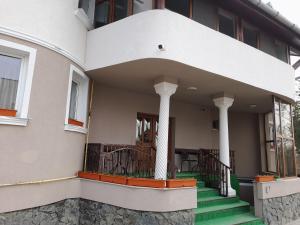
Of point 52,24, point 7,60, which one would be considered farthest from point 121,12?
point 7,60

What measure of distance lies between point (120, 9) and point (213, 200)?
6433 millimetres

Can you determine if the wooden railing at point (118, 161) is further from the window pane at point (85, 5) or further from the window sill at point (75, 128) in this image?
the window pane at point (85, 5)

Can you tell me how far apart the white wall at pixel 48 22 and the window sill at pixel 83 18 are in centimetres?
10

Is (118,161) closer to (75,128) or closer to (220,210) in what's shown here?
(75,128)

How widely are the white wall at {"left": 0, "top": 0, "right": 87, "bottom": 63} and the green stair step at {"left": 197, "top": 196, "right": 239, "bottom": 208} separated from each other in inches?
211

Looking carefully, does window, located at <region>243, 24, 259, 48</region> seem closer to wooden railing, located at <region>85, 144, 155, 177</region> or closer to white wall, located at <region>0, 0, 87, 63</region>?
wooden railing, located at <region>85, 144, 155, 177</region>

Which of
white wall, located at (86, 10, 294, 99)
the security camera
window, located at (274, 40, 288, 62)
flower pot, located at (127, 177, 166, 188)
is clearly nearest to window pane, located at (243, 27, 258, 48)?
white wall, located at (86, 10, 294, 99)

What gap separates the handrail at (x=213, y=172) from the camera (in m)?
8.62

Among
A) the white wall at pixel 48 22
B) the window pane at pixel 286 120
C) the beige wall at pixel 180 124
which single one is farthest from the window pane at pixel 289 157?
the white wall at pixel 48 22

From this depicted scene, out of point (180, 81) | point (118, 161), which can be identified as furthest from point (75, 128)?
point (180, 81)

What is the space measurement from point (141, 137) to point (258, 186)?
4288 millimetres

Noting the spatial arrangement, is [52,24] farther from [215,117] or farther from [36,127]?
[215,117]

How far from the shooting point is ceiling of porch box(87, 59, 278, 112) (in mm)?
6863

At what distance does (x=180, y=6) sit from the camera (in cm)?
763
